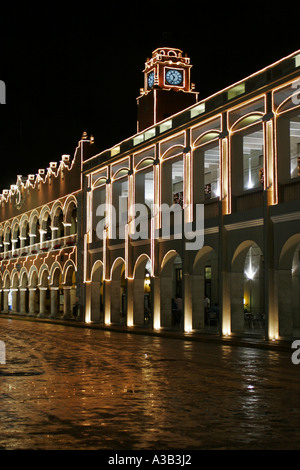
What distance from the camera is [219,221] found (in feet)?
92.6

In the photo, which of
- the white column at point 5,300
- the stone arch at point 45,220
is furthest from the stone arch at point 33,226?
the white column at point 5,300

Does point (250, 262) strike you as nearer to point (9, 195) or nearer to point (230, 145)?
point (230, 145)

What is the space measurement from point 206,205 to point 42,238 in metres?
25.2

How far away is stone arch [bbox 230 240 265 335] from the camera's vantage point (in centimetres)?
2752

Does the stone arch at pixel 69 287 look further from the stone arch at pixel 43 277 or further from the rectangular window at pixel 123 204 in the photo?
the rectangular window at pixel 123 204

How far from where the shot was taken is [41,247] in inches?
2083

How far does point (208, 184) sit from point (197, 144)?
836 centimetres

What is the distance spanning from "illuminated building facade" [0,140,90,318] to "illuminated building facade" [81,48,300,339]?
347cm

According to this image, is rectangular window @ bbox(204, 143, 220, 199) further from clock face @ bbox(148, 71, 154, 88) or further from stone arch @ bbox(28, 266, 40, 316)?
stone arch @ bbox(28, 266, 40, 316)

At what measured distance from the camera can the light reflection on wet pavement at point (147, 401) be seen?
26.5 feet

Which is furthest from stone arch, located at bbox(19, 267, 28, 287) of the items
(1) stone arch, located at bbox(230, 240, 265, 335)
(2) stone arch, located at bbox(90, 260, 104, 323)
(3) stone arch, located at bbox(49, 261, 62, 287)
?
(1) stone arch, located at bbox(230, 240, 265, 335)

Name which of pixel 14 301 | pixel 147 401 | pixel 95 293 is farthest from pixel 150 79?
pixel 147 401

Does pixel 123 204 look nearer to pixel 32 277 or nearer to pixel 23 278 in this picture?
pixel 32 277
